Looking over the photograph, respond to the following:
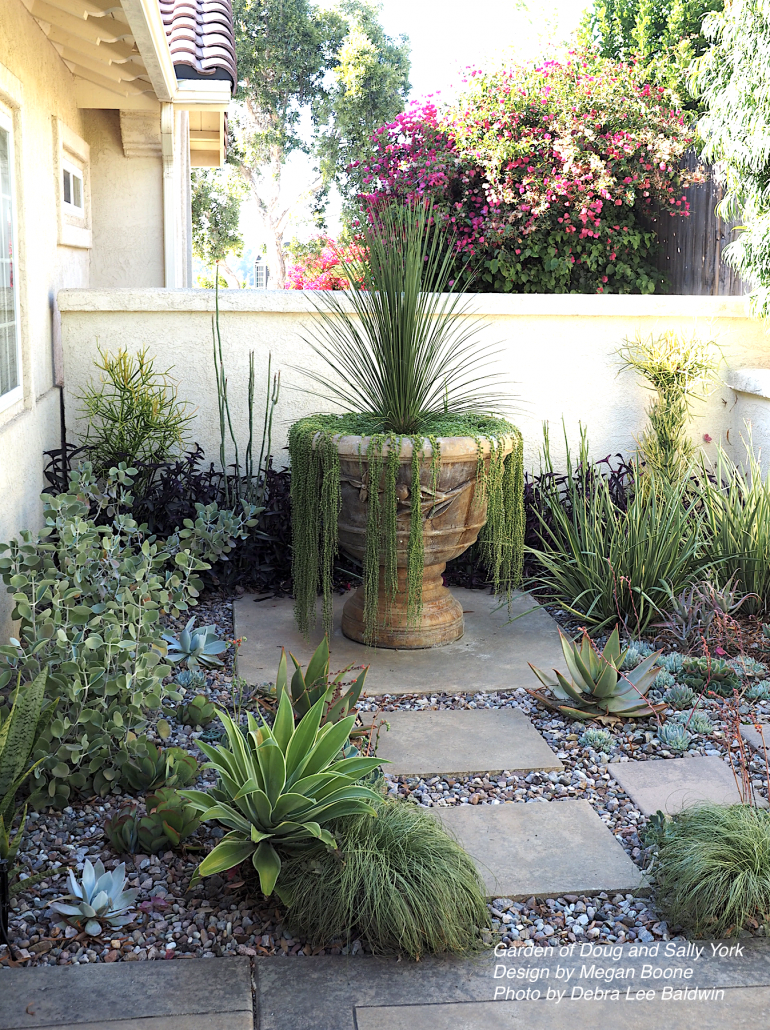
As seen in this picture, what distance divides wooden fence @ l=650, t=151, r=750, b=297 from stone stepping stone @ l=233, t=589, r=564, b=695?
3273 millimetres

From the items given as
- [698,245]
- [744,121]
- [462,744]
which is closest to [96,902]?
[462,744]

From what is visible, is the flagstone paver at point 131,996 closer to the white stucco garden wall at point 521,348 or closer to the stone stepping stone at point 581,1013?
the stone stepping stone at point 581,1013

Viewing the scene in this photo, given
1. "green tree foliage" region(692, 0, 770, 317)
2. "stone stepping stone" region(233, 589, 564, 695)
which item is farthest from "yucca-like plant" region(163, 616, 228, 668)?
"green tree foliage" region(692, 0, 770, 317)

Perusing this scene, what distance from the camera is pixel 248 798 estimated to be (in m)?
2.34

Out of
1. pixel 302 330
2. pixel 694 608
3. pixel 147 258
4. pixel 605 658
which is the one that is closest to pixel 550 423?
pixel 302 330

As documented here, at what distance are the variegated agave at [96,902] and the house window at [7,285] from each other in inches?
87.5

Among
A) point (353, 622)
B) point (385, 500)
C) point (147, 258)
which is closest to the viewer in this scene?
point (385, 500)

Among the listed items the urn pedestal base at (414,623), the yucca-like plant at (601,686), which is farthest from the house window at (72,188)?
the yucca-like plant at (601,686)

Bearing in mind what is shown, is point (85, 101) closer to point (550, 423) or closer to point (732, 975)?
point (550, 423)

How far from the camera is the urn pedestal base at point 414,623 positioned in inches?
166

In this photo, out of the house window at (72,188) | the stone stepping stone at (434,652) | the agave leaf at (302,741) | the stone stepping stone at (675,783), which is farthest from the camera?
the house window at (72,188)

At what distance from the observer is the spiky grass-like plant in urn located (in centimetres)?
393

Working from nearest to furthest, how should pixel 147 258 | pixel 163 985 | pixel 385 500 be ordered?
pixel 163 985 < pixel 385 500 < pixel 147 258

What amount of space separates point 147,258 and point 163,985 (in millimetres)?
6624
